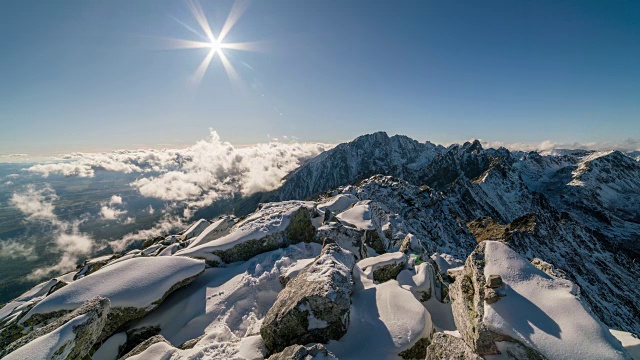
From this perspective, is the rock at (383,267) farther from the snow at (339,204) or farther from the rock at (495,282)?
the snow at (339,204)

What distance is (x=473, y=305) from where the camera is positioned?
8.07 meters

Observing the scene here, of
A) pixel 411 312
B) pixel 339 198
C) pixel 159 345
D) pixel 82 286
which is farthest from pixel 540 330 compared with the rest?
pixel 339 198

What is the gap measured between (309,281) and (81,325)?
8095 millimetres

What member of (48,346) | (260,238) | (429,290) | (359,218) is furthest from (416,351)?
(359,218)

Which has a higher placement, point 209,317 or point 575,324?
point 209,317

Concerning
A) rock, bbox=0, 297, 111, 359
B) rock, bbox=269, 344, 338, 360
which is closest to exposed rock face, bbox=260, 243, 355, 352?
rock, bbox=269, 344, 338, 360

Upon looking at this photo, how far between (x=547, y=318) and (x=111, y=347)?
1530cm

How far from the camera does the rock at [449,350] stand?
6.29 meters

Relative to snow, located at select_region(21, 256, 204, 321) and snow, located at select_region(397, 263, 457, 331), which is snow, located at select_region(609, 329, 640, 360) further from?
snow, located at select_region(21, 256, 204, 321)

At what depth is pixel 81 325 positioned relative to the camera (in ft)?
27.3

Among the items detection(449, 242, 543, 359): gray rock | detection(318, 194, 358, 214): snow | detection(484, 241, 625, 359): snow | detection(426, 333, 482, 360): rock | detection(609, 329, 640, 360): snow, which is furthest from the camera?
detection(318, 194, 358, 214): snow

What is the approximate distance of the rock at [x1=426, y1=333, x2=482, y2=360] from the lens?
20.6 feet

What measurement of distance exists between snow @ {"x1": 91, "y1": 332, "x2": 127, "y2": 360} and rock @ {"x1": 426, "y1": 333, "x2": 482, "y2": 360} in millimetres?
11834

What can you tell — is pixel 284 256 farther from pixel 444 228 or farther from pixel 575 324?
pixel 444 228
